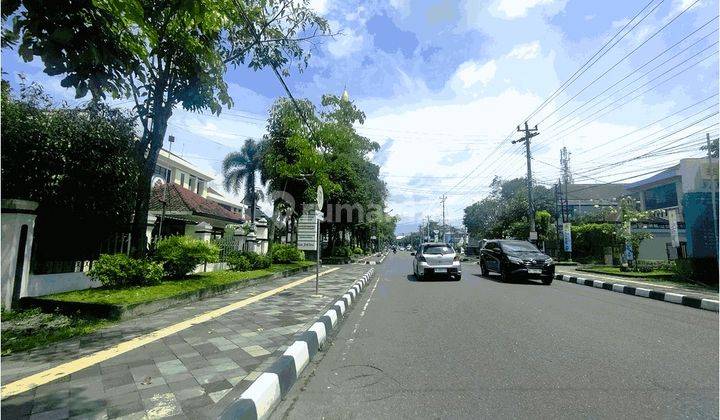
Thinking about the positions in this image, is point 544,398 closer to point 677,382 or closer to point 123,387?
point 677,382

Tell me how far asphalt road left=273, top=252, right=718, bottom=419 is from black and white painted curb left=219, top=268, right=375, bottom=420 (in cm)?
11

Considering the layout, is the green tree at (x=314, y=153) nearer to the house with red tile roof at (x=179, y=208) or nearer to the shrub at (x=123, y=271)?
the house with red tile roof at (x=179, y=208)

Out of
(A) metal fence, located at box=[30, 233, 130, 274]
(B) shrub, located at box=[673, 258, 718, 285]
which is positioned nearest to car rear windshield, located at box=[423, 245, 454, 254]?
(B) shrub, located at box=[673, 258, 718, 285]

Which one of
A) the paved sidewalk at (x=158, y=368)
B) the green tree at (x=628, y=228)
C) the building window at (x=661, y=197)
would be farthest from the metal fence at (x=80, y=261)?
the building window at (x=661, y=197)

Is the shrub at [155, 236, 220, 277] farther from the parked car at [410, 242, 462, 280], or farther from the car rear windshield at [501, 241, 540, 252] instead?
the car rear windshield at [501, 241, 540, 252]

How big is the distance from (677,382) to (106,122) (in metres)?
10.8

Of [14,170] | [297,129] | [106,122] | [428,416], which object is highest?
[297,129]

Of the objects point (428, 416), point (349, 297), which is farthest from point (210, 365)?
point (349, 297)

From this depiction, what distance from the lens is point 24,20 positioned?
→ 9.77 feet

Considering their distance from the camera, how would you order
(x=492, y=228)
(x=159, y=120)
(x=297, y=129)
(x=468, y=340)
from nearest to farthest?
(x=468, y=340) → (x=159, y=120) → (x=297, y=129) → (x=492, y=228)

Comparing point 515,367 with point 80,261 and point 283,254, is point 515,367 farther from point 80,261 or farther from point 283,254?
point 283,254

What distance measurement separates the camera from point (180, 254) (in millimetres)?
10031

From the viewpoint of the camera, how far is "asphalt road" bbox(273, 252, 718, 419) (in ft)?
10.7

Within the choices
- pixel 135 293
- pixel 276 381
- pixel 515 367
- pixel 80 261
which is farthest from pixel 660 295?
pixel 80 261
